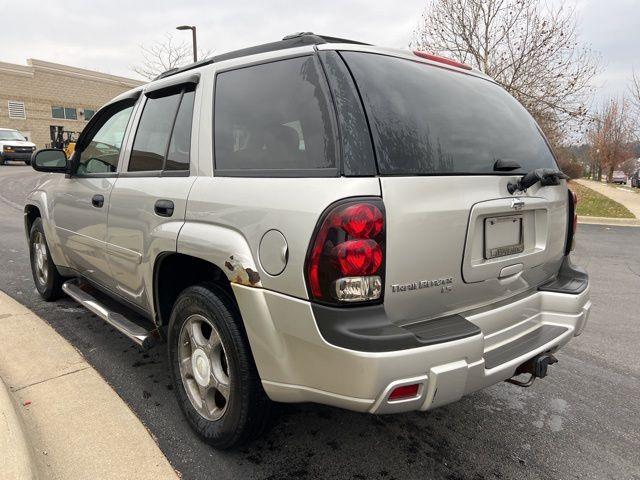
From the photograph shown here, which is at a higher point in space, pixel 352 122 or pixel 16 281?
pixel 352 122

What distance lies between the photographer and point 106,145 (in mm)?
3498

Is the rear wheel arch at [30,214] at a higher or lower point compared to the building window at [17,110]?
lower

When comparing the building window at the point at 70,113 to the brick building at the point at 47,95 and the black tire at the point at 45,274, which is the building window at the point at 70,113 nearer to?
the brick building at the point at 47,95

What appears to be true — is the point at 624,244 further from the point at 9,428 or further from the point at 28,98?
the point at 28,98

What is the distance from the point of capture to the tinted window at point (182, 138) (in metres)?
→ 2.57

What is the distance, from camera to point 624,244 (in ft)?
29.0

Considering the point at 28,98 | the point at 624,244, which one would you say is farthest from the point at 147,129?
the point at 28,98

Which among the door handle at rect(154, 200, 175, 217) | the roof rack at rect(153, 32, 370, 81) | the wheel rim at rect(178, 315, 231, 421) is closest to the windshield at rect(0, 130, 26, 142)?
the door handle at rect(154, 200, 175, 217)

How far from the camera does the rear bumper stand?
68.3 inches

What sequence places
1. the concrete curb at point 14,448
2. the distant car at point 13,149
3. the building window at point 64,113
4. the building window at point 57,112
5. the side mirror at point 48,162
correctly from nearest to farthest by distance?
the concrete curb at point 14,448 → the side mirror at point 48,162 → the distant car at point 13,149 → the building window at point 57,112 → the building window at point 64,113

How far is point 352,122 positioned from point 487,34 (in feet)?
56.2

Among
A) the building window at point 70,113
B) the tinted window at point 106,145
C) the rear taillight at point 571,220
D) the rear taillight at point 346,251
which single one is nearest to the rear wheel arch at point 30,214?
the tinted window at point 106,145

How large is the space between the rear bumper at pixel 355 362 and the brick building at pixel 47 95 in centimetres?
4582

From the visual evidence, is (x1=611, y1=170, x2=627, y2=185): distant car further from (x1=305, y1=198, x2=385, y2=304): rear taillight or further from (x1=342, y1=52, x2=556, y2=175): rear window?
(x1=305, y1=198, x2=385, y2=304): rear taillight
